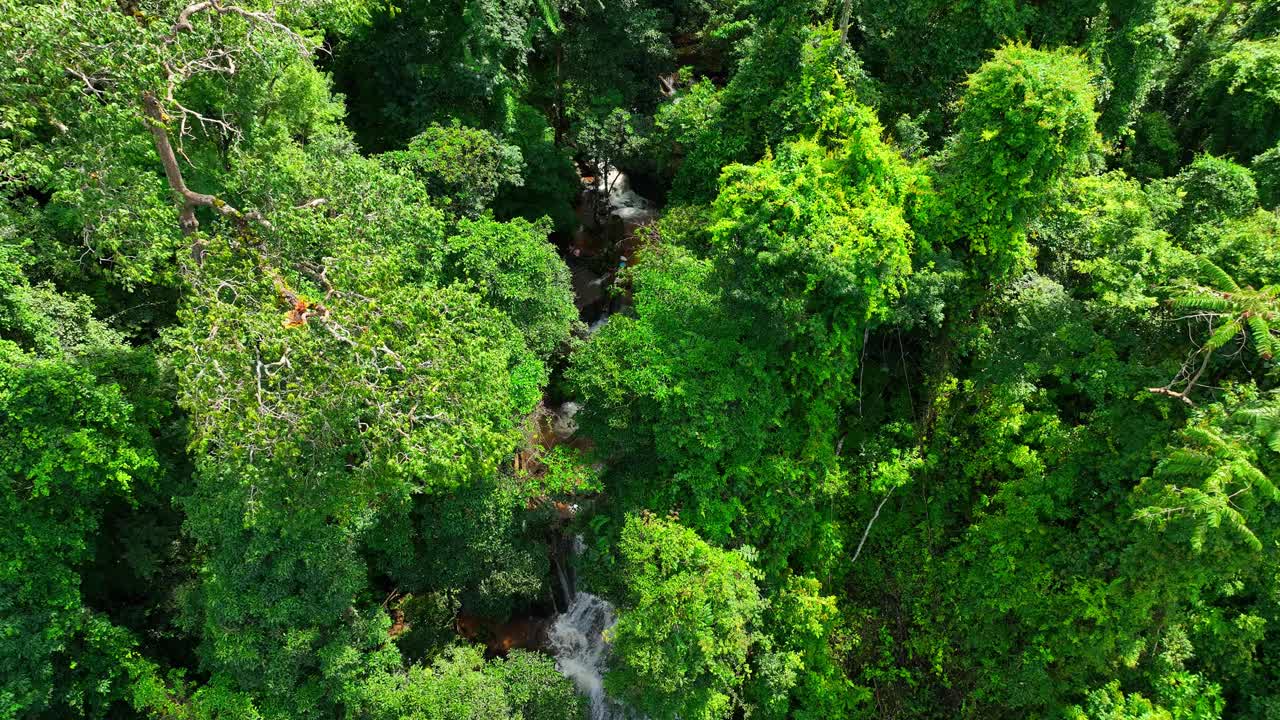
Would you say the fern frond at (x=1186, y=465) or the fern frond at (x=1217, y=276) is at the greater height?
the fern frond at (x=1217, y=276)

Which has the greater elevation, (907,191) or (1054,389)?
(907,191)

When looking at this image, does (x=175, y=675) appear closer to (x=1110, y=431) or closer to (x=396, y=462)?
(x=396, y=462)

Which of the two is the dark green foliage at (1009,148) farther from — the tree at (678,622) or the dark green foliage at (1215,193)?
the tree at (678,622)

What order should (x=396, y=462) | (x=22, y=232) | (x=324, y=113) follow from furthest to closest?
(x=324, y=113)
(x=22, y=232)
(x=396, y=462)

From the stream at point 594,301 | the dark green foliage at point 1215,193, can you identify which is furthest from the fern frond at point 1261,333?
the stream at point 594,301

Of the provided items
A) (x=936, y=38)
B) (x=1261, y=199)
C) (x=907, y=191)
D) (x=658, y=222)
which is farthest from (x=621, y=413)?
(x=1261, y=199)

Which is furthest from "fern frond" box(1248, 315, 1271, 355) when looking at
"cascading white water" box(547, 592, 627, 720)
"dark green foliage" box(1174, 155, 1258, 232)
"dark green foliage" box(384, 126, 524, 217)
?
"dark green foliage" box(384, 126, 524, 217)

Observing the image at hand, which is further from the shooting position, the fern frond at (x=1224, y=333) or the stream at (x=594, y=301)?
the stream at (x=594, y=301)
